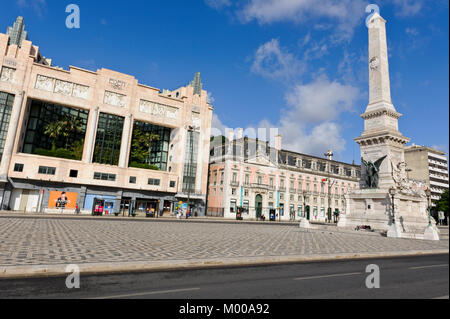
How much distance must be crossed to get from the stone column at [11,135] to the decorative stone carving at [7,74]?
8.56 ft

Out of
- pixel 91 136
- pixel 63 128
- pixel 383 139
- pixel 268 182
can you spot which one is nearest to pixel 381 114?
pixel 383 139

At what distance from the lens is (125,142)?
1948 inches

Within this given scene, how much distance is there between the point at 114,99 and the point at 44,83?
34.7 feet

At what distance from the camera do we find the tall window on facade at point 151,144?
57.4m

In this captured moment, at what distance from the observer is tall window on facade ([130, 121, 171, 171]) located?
57.4 metres

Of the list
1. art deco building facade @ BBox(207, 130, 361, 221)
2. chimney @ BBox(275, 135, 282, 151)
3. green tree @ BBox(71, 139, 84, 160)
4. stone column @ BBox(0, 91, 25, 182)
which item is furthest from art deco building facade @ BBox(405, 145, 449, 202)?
stone column @ BBox(0, 91, 25, 182)

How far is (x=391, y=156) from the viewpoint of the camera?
89.0 ft

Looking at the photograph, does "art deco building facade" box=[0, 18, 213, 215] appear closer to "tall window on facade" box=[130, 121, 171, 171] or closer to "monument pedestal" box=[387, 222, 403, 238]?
"tall window on facade" box=[130, 121, 171, 171]

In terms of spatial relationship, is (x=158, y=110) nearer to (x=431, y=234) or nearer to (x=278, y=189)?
(x=278, y=189)

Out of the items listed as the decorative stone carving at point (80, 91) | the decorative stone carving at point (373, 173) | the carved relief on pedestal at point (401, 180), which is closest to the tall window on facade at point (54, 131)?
the decorative stone carving at point (80, 91)

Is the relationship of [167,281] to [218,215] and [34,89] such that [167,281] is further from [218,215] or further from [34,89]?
[218,215]

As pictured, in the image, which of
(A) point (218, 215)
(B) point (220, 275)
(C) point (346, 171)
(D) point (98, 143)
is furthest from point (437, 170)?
(B) point (220, 275)

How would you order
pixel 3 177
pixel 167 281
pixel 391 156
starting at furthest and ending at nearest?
pixel 3 177
pixel 391 156
pixel 167 281

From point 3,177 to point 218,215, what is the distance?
36737 millimetres
